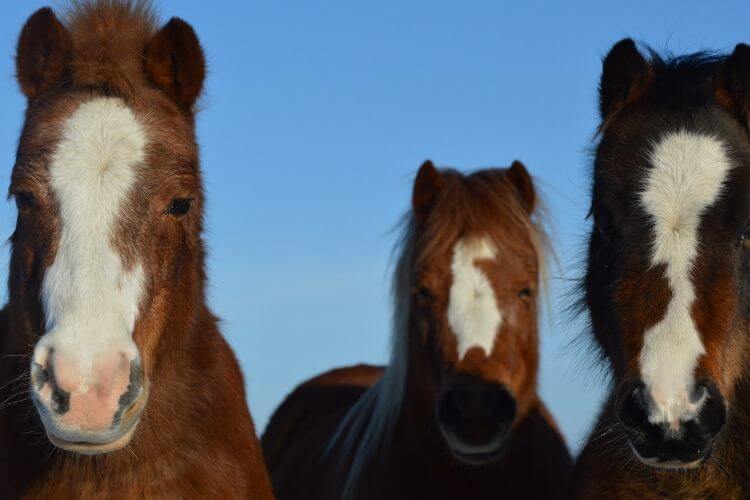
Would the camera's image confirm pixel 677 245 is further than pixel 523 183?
No

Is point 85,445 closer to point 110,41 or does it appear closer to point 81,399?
point 81,399

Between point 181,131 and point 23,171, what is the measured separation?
0.76 meters

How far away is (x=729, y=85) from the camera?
193 inches

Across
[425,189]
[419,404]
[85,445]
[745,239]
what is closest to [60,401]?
[85,445]

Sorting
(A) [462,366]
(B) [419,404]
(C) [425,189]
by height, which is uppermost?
(C) [425,189]

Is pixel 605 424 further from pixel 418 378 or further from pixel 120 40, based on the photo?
pixel 120 40

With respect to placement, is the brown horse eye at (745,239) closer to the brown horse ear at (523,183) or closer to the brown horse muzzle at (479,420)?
the brown horse muzzle at (479,420)

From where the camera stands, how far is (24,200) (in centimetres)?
442

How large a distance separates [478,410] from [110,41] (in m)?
2.80

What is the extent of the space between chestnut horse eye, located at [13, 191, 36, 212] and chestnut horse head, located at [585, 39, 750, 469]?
243 centimetres

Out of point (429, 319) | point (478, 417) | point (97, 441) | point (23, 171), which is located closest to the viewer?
point (97, 441)

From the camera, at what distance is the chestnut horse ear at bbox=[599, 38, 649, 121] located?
5.16 metres

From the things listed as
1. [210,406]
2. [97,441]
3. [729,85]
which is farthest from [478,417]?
[97,441]

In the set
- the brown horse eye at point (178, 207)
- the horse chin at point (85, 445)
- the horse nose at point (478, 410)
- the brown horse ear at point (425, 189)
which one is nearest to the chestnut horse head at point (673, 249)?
the horse nose at point (478, 410)
